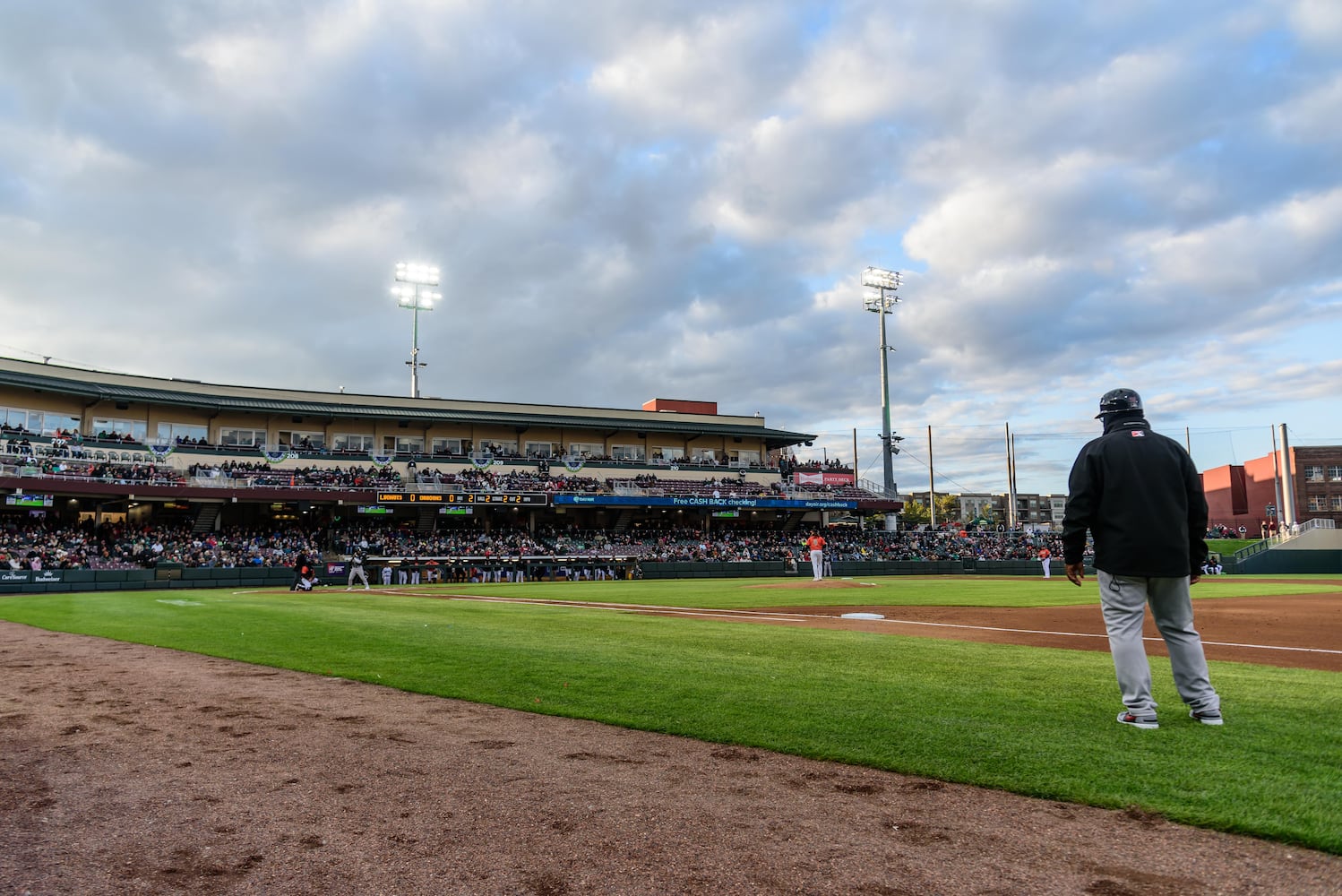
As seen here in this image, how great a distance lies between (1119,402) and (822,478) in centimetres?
5651

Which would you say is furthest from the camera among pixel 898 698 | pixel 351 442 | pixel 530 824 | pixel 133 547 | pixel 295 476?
pixel 351 442

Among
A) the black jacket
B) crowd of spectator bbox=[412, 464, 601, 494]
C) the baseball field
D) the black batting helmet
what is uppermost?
crowd of spectator bbox=[412, 464, 601, 494]

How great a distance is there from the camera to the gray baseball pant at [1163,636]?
16.7 ft

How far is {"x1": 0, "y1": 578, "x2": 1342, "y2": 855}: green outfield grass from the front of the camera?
3953 mm

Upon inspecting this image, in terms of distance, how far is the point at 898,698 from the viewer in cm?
620

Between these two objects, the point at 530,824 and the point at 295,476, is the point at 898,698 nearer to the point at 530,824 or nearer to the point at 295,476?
the point at 530,824

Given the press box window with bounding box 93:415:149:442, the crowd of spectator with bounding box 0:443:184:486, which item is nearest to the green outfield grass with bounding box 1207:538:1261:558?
the crowd of spectator with bounding box 0:443:184:486

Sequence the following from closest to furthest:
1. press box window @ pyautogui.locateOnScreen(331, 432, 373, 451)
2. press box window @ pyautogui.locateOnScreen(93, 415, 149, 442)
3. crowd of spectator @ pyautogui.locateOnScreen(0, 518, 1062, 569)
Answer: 1. crowd of spectator @ pyautogui.locateOnScreen(0, 518, 1062, 569)
2. press box window @ pyautogui.locateOnScreen(93, 415, 149, 442)
3. press box window @ pyautogui.locateOnScreen(331, 432, 373, 451)

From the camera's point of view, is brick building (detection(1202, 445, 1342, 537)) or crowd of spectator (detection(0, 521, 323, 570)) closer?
crowd of spectator (detection(0, 521, 323, 570))

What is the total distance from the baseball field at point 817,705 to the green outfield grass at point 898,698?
0.02 m

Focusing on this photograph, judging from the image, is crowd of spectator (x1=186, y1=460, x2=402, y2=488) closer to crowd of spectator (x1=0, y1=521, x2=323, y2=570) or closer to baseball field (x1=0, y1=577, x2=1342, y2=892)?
crowd of spectator (x1=0, y1=521, x2=323, y2=570)

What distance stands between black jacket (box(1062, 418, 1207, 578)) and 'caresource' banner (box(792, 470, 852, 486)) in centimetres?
5582

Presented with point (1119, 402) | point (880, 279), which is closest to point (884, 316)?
point (880, 279)

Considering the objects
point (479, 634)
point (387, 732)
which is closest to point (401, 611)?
point (479, 634)
